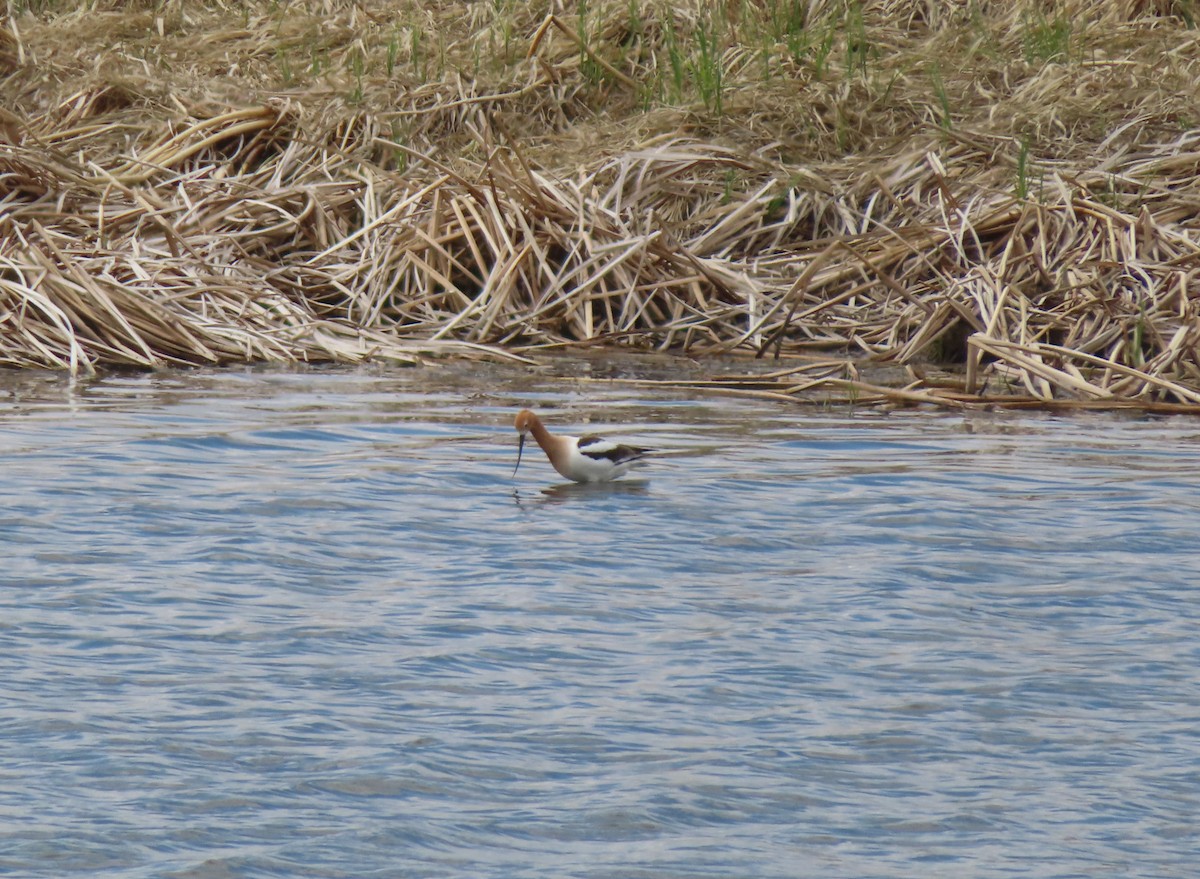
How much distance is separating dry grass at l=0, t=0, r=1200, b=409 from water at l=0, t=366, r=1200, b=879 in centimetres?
182

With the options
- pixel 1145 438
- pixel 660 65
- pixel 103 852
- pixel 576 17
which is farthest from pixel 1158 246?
pixel 103 852

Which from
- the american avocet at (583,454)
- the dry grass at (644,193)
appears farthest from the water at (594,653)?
the dry grass at (644,193)

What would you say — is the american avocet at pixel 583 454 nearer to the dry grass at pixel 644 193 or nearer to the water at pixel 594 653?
the water at pixel 594 653

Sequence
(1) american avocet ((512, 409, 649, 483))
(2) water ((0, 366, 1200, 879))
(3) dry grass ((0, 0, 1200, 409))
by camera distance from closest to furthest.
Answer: (2) water ((0, 366, 1200, 879)), (1) american avocet ((512, 409, 649, 483)), (3) dry grass ((0, 0, 1200, 409))

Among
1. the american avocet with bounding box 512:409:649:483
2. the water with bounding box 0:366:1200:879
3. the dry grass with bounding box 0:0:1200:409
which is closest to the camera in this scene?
the water with bounding box 0:366:1200:879

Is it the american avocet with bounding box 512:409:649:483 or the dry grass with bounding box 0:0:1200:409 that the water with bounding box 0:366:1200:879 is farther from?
the dry grass with bounding box 0:0:1200:409

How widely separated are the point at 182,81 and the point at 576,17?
2.95 meters

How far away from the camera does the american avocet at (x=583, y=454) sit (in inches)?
317

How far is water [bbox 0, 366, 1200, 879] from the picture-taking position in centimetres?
420

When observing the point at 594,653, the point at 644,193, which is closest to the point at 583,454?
the point at 594,653

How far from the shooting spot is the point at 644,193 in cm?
1225

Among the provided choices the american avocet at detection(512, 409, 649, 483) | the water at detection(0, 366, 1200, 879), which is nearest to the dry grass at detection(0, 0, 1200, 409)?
the water at detection(0, 366, 1200, 879)

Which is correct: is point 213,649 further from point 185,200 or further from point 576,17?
point 576,17

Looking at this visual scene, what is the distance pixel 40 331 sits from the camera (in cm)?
1048
